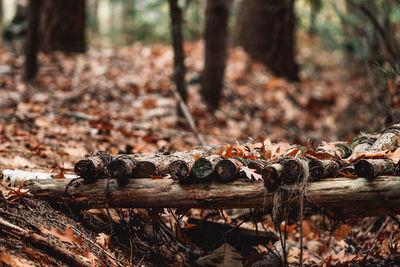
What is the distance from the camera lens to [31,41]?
656cm

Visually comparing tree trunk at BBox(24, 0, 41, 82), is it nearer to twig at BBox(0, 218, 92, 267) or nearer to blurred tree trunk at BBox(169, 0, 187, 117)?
blurred tree trunk at BBox(169, 0, 187, 117)

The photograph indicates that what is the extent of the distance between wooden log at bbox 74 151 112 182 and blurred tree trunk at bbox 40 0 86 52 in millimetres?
6708

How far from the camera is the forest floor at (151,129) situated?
8.67 feet

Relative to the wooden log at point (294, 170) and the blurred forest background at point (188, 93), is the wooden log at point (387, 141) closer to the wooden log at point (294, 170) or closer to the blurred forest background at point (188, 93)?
the blurred forest background at point (188, 93)

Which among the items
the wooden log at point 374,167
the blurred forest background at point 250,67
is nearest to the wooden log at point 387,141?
the wooden log at point 374,167

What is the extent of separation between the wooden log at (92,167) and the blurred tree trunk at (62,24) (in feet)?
22.0

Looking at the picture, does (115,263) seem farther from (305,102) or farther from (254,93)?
(305,102)

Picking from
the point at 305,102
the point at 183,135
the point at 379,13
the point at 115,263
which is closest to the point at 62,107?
the point at 183,135

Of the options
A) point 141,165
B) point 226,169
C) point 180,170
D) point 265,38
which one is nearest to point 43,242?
point 141,165

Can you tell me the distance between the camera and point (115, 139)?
4.84 m

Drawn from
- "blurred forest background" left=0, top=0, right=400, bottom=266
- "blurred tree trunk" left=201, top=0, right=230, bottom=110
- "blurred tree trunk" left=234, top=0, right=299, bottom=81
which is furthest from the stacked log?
"blurred tree trunk" left=234, top=0, right=299, bottom=81

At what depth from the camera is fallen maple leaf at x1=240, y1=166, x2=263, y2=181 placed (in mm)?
2338

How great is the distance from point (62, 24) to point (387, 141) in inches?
308

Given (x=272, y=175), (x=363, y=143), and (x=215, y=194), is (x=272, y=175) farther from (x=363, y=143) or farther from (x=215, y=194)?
(x=363, y=143)
